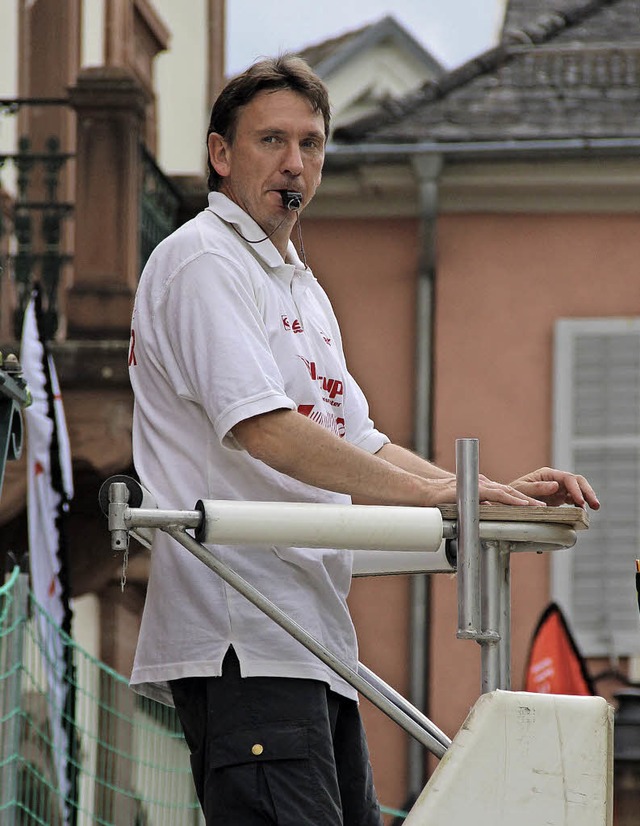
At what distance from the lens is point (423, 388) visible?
37.2 ft

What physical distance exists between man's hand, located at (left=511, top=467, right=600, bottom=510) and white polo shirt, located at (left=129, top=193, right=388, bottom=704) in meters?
0.32

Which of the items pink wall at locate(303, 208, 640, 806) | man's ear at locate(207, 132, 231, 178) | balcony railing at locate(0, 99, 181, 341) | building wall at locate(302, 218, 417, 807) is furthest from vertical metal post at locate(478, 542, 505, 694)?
building wall at locate(302, 218, 417, 807)

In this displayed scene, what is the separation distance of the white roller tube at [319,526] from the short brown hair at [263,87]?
77 centimetres

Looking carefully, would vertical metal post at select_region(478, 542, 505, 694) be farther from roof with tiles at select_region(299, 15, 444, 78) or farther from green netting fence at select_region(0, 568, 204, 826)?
roof with tiles at select_region(299, 15, 444, 78)

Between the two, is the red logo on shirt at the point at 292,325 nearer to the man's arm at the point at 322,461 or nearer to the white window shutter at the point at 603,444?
the man's arm at the point at 322,461

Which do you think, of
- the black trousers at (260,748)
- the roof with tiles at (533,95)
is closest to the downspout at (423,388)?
the roof with tiles at (533,95)

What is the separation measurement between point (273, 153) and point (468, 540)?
79 centimetres

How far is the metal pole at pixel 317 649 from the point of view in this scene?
2625 millimetres

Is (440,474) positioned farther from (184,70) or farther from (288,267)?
(184,70)

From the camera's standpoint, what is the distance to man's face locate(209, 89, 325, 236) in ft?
9.91

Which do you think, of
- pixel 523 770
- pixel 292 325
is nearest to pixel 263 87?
pixel 292 325

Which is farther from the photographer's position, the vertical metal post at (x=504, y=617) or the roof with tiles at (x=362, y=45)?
the roof with tiles at (x=362, y=45)

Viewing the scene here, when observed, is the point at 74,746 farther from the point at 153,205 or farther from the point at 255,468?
the point at 153,205

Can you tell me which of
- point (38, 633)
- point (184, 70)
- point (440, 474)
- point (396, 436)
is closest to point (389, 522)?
point (440, 474)
